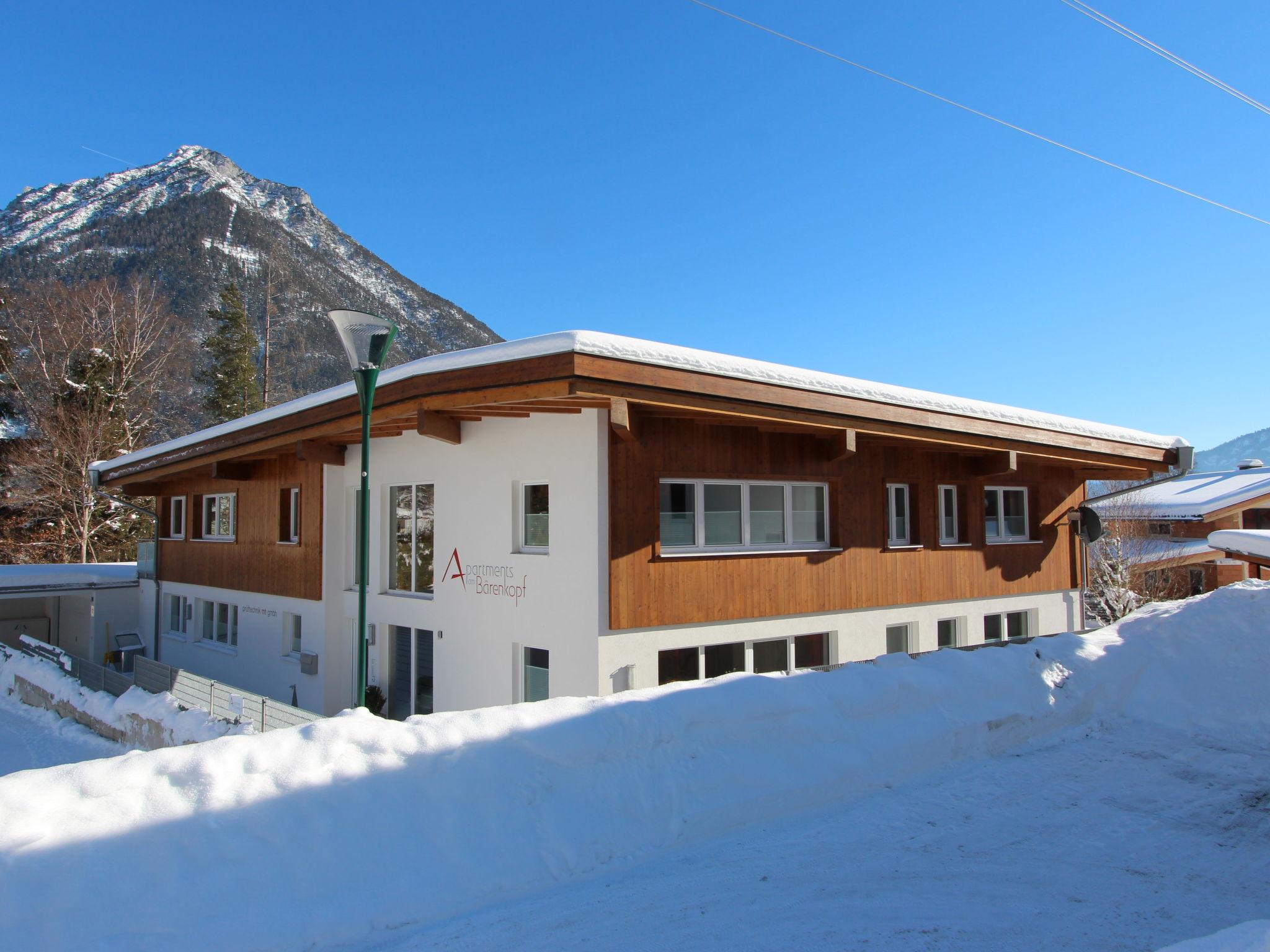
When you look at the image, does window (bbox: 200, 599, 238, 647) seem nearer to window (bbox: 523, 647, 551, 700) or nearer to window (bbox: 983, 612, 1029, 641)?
window (bbox: 523, 647, 551, 700)

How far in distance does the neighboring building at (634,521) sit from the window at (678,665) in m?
0.03

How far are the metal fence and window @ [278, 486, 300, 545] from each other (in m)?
3.49

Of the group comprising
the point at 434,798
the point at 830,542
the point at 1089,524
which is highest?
the point at 1089,524

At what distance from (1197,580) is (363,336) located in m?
33.8

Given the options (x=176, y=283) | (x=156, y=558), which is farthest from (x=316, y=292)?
(x=156, y=558)

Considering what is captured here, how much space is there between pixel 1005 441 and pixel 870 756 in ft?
29.4

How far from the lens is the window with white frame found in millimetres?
15164

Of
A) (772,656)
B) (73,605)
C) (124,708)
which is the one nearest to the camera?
(772,656)

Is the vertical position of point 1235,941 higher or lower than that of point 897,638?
higher

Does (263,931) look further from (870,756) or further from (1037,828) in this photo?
(1037,828)

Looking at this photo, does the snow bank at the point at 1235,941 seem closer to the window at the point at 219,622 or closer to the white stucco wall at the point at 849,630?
the white stucco wall at the point at 849,630

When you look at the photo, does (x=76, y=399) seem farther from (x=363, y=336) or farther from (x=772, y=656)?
(x=772, y=656)

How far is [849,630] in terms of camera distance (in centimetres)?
1162

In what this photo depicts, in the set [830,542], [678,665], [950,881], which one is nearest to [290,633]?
[678,665]
